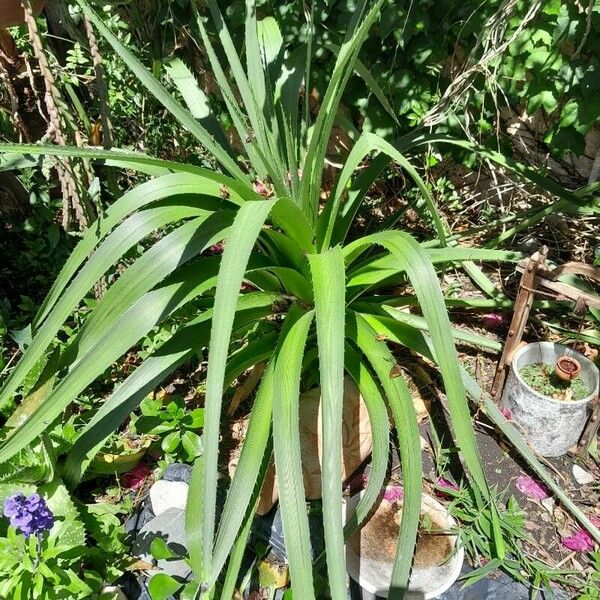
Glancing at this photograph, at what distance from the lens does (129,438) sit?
1.72 m

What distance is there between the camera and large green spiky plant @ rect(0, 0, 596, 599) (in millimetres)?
996

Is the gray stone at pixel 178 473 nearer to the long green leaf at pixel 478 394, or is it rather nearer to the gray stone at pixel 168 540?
the gray stone at pixel 168 540

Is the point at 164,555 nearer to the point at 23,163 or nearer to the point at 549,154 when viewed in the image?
the point at 23,163

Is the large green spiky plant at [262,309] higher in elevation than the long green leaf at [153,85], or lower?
lower

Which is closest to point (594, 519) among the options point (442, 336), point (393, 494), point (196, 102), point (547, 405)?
point (547, 405)

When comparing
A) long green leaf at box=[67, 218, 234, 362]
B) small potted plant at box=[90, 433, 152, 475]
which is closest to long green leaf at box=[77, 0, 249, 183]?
long green leaf at box=[67, 218, 234, 362]

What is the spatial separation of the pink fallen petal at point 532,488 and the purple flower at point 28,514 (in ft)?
3.81

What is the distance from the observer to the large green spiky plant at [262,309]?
996 mm

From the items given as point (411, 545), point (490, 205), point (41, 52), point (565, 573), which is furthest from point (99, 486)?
point (490, 205)

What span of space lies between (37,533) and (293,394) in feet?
1.95

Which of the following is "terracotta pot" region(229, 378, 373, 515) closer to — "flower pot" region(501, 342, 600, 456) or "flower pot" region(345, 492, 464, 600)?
"flower pot" region(345, 492, 464, 600)

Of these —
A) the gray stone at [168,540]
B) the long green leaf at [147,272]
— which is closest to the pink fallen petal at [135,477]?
the gray stone at [168,540]

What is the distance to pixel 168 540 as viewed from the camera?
148cm

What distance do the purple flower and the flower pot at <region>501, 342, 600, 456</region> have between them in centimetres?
117
